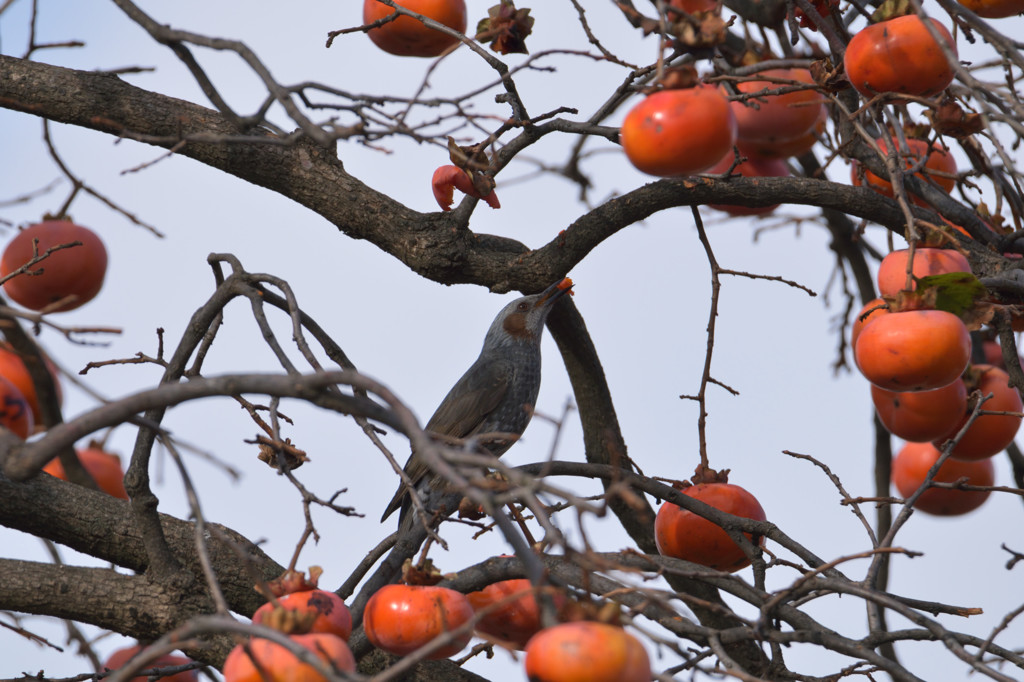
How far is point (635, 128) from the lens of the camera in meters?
1.77

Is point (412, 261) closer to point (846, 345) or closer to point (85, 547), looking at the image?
point (85, 547)

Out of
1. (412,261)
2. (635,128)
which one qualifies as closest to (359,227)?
(412,261)

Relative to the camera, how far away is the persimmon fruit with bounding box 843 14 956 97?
228 centimetres

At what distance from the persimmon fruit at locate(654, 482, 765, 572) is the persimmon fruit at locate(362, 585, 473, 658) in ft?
3.15

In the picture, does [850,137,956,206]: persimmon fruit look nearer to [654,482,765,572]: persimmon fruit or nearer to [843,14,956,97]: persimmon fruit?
[843,14,956,97]: persimmon fruit

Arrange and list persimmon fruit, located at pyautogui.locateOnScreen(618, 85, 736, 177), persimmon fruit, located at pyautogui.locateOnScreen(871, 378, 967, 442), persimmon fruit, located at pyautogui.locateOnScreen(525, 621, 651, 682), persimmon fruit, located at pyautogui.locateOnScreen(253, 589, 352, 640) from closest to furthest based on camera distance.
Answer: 1. persimmon fruit, located at pyautogui.locateOnScreen(525, 621, 651, 682)
2. persimmon fruit, located at pyautogui.locateOnScreen(253, 589, 352, 640)
3. persimmon fruit, located at pyautogui.locateOnScreen(618, 85, 736, 177)
4. persimmon fruit, located at pyautogui.locateOnScreen(871, 378, 967, 442)

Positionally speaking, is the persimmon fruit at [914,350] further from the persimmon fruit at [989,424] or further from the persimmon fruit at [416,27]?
the persimmon fruit at [416,27]

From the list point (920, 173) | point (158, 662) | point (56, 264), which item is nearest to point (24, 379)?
point (56, 264)

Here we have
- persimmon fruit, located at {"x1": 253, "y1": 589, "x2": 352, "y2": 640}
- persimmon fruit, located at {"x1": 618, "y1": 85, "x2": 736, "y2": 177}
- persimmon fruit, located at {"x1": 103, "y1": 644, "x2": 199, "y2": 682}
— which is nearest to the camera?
persimmon fruit, located at {"x1": 253, "y1": 589, "x2": 352, "y2": 640}

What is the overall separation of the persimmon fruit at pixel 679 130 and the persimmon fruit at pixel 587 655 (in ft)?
2.71

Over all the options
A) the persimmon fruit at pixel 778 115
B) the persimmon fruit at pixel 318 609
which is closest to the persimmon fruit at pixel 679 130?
the persimmon fruit at pixel 318 609

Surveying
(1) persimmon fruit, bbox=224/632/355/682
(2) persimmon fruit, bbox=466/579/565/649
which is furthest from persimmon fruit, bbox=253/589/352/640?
(2) persimmon fruit, bbox=466/579/565/649

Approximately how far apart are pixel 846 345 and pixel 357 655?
2800 mm

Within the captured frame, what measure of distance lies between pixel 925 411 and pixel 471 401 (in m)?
1.73
